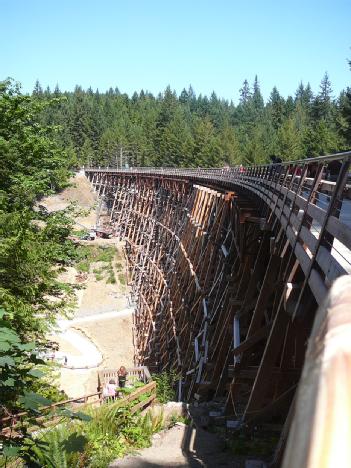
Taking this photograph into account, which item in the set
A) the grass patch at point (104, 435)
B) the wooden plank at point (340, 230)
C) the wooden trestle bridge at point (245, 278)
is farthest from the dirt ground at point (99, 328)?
the wooden plank at point (340, 230)

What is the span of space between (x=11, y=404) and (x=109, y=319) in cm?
2623

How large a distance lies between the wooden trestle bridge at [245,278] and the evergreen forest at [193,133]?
62.1ft

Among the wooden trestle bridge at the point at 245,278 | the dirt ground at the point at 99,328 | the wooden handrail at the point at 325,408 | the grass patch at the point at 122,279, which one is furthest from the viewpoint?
the grass patch at the point at 122,279

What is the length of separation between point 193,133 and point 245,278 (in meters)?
85.5

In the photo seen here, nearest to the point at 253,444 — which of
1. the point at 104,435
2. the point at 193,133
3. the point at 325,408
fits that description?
the point at 104,435

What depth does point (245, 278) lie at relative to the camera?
440 inches

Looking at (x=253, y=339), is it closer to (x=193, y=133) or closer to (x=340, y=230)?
(x=340, y=230)

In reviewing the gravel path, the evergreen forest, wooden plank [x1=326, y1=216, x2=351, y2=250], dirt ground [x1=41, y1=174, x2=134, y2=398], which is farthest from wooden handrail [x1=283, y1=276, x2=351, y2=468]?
the evergreen forest

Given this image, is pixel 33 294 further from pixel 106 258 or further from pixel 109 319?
pixel 106 258

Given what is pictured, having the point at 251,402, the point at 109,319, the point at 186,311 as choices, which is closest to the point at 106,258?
the point at 109,319

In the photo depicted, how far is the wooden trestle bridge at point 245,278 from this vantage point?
4.72 metres

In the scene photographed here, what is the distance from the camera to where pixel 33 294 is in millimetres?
9039

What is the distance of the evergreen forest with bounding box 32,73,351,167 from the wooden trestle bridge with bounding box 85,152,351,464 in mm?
18918

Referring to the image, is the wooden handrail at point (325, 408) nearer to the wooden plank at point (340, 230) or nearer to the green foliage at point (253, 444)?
the wooden plank at point (340, 230)
